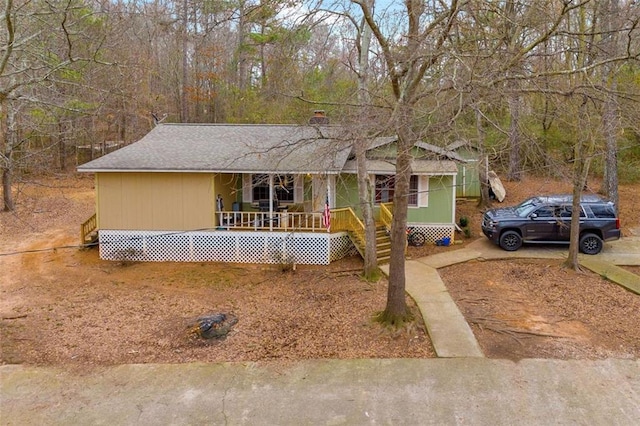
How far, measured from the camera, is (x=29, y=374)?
7453 mm

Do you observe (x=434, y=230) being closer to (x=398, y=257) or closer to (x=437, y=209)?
(x=437, y=209)

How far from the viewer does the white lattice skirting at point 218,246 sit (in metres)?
14.1

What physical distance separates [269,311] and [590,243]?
10.2 m

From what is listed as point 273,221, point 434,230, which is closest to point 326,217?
point 273,221

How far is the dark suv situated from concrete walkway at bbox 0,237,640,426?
7.12 metres

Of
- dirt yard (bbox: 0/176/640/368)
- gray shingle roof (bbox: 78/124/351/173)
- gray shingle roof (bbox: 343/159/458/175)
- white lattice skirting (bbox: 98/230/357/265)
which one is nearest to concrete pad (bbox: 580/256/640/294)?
dirt yard (bbox: 0/176/640/368)

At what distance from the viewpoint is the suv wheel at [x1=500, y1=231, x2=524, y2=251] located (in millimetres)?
14422

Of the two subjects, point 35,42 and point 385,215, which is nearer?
point 35,42

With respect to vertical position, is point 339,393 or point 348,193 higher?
point 348,193

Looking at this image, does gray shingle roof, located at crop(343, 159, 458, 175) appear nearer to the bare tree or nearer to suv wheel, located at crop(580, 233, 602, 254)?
suv wheel, located at crop(580, 233, 602, 254)

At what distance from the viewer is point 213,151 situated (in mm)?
14727

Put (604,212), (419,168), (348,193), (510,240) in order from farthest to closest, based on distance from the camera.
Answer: (348,193), (419,168), (510,240), (604,212)

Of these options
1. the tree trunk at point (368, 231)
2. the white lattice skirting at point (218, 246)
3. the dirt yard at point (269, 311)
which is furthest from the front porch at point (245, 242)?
the tree trunk at point (368, 231)

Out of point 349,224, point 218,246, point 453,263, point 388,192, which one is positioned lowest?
point 453,263
